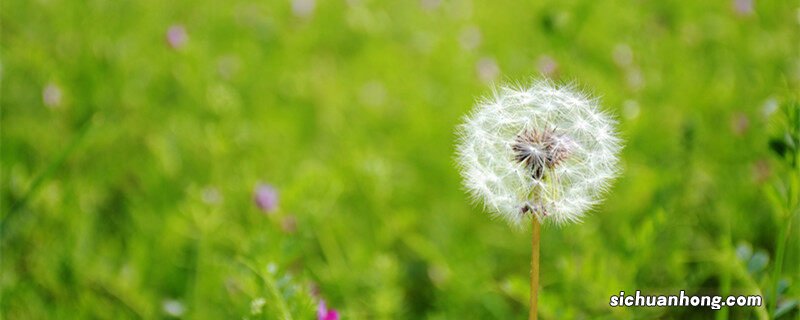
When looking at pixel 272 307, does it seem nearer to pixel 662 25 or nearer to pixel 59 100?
pixel 59 100

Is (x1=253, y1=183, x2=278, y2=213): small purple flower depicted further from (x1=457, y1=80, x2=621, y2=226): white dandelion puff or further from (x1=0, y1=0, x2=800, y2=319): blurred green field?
(x1=457, y1=80, x2=621, y2=226): white dandelion puff

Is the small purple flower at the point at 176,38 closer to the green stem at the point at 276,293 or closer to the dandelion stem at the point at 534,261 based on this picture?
the green stem at the point at 276,293

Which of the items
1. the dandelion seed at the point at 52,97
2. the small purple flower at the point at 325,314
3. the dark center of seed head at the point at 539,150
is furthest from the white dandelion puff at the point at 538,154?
the dandelion seed at the point at 52,97

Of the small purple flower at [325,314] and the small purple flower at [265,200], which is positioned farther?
the small purple flower at [265,200]

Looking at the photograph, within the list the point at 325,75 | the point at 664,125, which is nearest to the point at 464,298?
the point at 664,125

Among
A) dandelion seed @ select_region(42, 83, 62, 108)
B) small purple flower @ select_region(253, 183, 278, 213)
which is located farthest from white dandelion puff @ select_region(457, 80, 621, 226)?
dandelion seed @ select_region(42, 83, 62, 108)

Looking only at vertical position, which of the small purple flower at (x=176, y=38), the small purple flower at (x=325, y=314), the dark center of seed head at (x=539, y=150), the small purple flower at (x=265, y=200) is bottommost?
the small purple flower at (x=325, y=314)

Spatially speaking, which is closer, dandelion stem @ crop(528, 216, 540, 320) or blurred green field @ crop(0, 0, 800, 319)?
dandelion stem @ crop(528, 216, 540, 320)

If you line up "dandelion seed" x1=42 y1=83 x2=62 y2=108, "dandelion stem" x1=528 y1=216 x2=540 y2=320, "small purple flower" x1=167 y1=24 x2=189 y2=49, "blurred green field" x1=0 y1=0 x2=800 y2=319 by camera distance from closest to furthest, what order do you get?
"dandelion stem" x1=528 y1=216 x2=540 y2=320 < "blurred green field" x1=0 y1=0 x2=800 y2=319 < "dandelion seed" x1=42 y1=83 x2=62 y2=108 < "small purple flower" x1=167 y1=24 x2=189 y2=49
